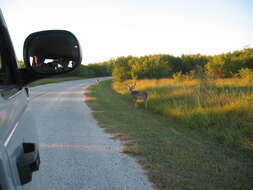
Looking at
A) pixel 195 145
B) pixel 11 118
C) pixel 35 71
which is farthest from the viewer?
pixel 195 145

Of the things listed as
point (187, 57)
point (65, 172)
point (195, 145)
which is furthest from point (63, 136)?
point (187, 57)

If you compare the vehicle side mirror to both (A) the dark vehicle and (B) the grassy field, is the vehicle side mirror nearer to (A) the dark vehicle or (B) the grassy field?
(A) the dark vehicle

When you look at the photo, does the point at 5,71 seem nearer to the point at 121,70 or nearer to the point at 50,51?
the point at 50,51

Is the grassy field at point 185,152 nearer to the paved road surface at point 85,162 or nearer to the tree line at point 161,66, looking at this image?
the paved road surface at point 85,162

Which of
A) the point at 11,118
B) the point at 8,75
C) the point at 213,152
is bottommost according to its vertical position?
the point at 213,152

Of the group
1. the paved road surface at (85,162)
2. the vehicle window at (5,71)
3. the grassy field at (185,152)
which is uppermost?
the vehicle window at (5,71)

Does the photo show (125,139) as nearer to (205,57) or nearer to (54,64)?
(54,64)

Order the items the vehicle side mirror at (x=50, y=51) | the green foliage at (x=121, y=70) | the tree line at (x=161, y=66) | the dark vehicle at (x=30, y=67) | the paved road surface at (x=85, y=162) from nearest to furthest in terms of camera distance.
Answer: the dark vehicle at (x=30, y=67), the vehicle side mirror at (x=50, y=51), the paved road surface at (x=85, y=162), the tree line at (x=161, y=66), the green foliage at (x=121, y=70)

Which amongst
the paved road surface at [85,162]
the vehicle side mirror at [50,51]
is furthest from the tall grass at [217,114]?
the vehicle side mirror at [50,51]

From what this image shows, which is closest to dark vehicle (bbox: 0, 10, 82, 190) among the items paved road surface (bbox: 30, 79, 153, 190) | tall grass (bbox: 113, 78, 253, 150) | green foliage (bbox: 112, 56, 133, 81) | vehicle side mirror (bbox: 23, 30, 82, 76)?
vehicle side mirror (bbox: 23, 30, 82, 76)

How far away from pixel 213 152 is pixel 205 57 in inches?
1781

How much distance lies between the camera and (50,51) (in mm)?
1350

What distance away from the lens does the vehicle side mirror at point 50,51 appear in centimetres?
135

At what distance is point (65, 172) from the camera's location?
3.55 meters
